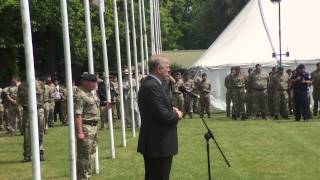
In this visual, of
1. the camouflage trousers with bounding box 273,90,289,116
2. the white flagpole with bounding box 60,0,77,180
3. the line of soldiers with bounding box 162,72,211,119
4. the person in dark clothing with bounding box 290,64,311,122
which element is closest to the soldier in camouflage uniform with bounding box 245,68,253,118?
the camouflage trousers with bounding box 273,90,289,116

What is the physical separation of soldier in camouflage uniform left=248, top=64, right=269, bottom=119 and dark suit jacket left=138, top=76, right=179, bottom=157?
1645 centimetres

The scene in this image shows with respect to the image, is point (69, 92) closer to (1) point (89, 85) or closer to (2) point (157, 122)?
(1) point (89, 85)

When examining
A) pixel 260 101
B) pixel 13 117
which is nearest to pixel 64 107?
pixel 13 117

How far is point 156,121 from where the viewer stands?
7.93m

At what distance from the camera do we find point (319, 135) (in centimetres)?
1777

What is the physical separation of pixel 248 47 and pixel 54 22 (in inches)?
465

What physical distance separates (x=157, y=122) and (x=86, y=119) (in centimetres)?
308

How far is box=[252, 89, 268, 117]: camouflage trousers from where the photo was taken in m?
24.4

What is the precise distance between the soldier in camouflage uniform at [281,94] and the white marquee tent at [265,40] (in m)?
4.21

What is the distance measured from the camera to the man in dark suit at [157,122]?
25.8ft

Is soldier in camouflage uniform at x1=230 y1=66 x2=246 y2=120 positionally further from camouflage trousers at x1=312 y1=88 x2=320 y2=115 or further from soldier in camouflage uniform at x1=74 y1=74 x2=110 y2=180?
soldier in camouflage uniform at x1=74 y1=74 x2=110 y2=180

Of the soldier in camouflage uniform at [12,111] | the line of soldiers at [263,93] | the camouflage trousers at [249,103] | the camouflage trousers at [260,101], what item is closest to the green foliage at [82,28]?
the soldier in camouflage uniform at [12,111]

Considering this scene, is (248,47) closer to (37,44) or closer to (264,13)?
(264,13)

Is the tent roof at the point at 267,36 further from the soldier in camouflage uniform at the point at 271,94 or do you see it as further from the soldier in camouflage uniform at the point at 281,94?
the soldier in camouflage uniform at the point at 281,94
